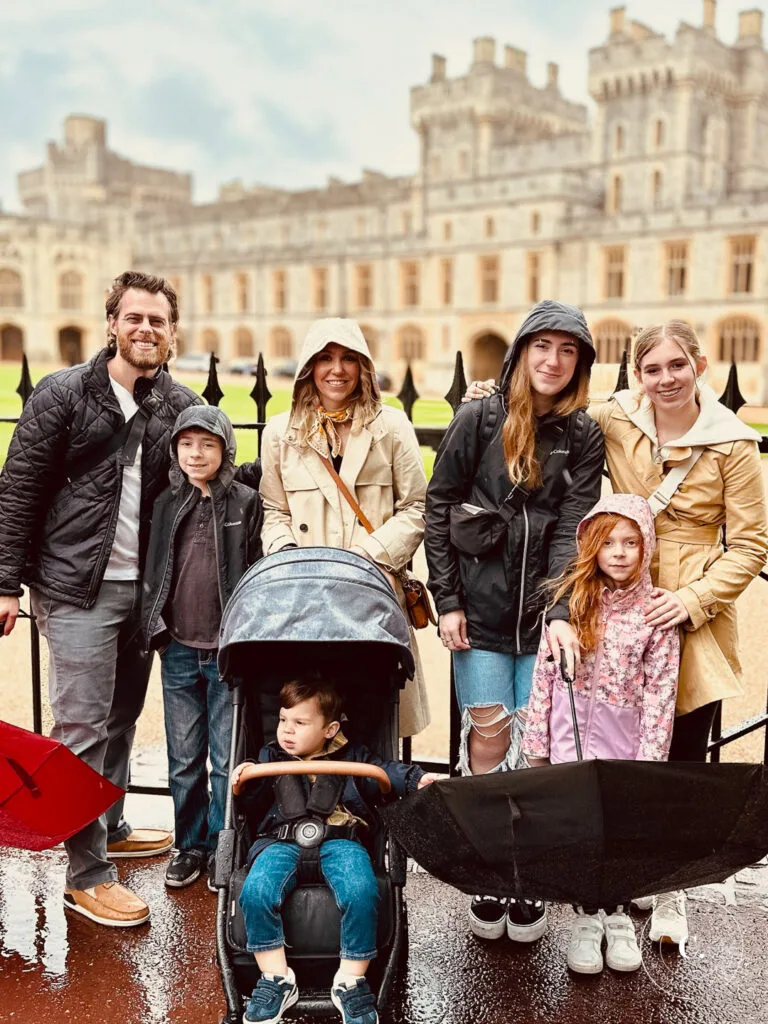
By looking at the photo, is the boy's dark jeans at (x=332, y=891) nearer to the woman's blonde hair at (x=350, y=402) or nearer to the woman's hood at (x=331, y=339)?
the woman's blonde hair at (x=350, y=402)

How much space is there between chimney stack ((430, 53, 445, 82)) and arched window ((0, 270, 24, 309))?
85.5 feet

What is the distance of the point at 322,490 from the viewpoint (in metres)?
3.01

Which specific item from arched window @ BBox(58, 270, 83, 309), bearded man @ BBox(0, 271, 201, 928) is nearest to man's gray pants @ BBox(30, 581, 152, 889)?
bearded man @ BBox(0, 271, 201, 928)

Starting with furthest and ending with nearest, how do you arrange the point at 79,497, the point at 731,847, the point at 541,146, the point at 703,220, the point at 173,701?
the point at 541,146 < the point at 703,220 < the point at 173,701 < the point at 79,497 < the point at 731,847

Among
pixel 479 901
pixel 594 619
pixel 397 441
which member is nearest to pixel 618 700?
pixel 594 619

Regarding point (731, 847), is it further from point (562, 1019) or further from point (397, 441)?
point (397, 441)

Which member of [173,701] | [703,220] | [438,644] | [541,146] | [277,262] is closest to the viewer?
[173,701]

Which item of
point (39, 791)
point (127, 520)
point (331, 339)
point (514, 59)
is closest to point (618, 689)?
point (331, 339)

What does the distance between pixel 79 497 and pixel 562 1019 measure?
2097mm

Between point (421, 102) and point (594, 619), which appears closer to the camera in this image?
point (594, 619)

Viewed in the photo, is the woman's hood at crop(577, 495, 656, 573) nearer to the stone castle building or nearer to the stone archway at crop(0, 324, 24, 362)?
the stone castle building

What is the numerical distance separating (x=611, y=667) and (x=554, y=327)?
1005 mm

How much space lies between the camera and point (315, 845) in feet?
8.27

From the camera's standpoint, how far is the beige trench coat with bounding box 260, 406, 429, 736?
3.00 meters
